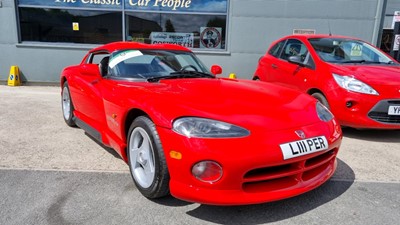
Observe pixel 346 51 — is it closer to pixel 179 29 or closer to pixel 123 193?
pixel 123 193

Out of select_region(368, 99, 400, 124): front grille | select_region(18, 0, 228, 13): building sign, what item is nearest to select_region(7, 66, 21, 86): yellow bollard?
select_region(18, 0, 228, 13): building sign

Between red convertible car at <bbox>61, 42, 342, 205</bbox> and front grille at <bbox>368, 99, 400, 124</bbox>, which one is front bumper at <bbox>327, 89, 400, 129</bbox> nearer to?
front grille at <bbox>368, 99, 400, 124</bbox>

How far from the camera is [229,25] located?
9.08m

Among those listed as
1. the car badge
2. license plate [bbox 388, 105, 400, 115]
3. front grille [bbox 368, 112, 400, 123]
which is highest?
the car badge

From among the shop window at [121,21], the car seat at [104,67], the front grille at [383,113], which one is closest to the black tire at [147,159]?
the car seat at [104,67]

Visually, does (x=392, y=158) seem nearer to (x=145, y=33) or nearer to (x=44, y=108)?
(x=44, y=108)

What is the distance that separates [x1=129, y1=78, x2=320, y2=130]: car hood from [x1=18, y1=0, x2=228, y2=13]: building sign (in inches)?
257

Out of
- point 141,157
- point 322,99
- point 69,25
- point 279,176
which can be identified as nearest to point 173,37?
point 69,25

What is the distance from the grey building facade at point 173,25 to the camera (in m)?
8.89

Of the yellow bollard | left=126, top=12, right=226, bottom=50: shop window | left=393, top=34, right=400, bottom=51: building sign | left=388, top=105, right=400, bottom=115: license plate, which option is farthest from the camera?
left=126, top=12, right=226, bottom=50: shop window

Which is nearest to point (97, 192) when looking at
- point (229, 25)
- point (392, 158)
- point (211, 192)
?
point (211, 192)

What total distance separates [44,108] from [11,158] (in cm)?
285

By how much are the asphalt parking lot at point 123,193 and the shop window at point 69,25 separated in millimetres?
5547

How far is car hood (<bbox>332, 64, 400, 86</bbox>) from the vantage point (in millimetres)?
A: 4271
